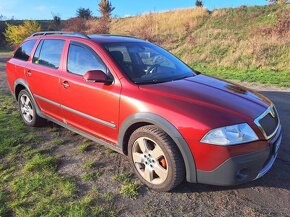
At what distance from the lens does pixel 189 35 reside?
2330 cm

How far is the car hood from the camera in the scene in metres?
3.22

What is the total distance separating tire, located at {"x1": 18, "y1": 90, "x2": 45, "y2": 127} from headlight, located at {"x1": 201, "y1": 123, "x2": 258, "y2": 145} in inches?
135

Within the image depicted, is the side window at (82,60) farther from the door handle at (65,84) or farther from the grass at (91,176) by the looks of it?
the grass at (91,176)

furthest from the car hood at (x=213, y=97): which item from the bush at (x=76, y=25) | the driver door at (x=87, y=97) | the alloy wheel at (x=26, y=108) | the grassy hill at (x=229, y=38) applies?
the bush at (x=76, y=25)

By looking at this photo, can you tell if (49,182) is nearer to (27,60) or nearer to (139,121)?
(139,121)

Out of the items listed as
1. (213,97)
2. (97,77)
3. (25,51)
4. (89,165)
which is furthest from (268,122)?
(25,51)

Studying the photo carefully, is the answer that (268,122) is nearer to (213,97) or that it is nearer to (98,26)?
(213,97)

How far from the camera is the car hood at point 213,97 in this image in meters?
3.22

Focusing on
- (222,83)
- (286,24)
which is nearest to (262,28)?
(286,24)

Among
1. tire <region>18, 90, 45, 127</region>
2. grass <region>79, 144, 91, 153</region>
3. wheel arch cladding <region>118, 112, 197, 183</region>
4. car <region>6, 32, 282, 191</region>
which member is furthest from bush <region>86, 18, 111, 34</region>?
wheel arch cladding <region>118, 112, 197, 183</region>

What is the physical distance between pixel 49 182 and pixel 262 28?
19327mm

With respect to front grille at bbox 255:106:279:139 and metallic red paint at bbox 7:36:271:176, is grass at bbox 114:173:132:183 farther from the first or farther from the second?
front grille at bbox 255:106:279:139

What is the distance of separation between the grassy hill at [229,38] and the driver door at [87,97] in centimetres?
735

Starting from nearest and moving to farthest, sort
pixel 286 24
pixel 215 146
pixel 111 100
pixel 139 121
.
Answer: pixel 215 146
pixel 139 121
pixel 111 100
pixel 286 24
